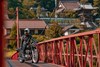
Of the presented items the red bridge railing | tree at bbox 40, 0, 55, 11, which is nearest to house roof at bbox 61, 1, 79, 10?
tree at bbox 40, 0, 55, 11

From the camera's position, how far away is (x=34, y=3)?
258 feet

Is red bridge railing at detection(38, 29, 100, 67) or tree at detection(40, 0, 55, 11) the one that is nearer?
red bridge railing at detection(38, 29, 100, 67)

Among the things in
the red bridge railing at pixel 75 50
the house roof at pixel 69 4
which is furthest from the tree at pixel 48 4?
the red bridge railing at pixel 75 50

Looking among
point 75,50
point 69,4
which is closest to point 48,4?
point 69,4

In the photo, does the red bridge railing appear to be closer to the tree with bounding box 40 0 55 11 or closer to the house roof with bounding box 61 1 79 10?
the house roof with bounding box 61 1 79 10

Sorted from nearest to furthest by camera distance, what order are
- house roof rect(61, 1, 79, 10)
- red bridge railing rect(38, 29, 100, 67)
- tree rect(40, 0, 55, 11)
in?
red bridge railing rect(38, 29, 100, 67)
house roof rect(61, 1, 79, 10)
tree rect(40, 0, 55, 11)

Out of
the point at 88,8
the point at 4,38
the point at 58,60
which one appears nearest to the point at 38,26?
the point at 88,8

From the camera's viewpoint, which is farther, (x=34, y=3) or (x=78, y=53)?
(x=34, y=3)

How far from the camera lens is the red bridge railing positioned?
633 centimetres

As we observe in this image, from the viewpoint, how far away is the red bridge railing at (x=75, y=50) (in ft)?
20.8

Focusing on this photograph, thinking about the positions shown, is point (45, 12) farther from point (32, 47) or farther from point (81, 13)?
point (32, 47)

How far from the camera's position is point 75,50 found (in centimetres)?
852

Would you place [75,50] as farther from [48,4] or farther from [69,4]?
[48,4]

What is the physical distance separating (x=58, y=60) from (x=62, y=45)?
0.77m
